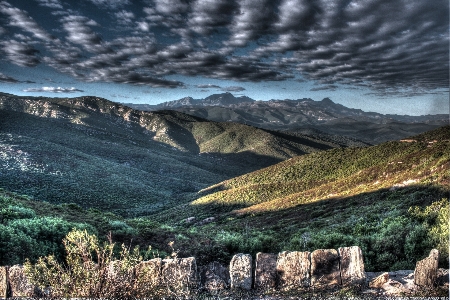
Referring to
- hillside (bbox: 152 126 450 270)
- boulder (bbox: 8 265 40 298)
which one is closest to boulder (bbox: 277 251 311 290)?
hillside (bbox: 152 126 450 270)

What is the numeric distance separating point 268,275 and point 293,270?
478mm

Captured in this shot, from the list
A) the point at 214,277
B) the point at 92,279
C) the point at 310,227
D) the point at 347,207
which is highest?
the point at 92,279

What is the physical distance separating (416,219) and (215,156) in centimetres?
18689

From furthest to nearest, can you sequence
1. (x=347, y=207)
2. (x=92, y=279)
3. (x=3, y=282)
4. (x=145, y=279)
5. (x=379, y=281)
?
1. (x=347, y=207)
2. (x=3, y=282)
3. (x=379, y=281)
4. (x=145, y=279)
5. (x=92, y=279)

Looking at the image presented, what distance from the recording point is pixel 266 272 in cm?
510

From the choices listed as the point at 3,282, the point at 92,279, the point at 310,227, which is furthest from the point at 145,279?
the point at 310,227

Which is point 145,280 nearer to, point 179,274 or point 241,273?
point 179,274

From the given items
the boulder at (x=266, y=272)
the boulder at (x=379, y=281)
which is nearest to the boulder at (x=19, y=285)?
the boulder at (x=266, y=272)

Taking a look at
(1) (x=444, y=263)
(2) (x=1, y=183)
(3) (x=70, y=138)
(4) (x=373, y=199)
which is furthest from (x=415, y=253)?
(3) (x=70, y=138)

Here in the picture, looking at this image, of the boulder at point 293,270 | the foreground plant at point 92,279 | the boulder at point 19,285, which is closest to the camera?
the foreground plant at point 92,279

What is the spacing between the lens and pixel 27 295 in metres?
4.76

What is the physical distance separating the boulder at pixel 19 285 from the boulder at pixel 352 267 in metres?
5.55

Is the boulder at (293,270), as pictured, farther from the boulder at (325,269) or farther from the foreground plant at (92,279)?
the foreground plant at (92,279)

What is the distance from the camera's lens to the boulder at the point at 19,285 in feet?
15.7
